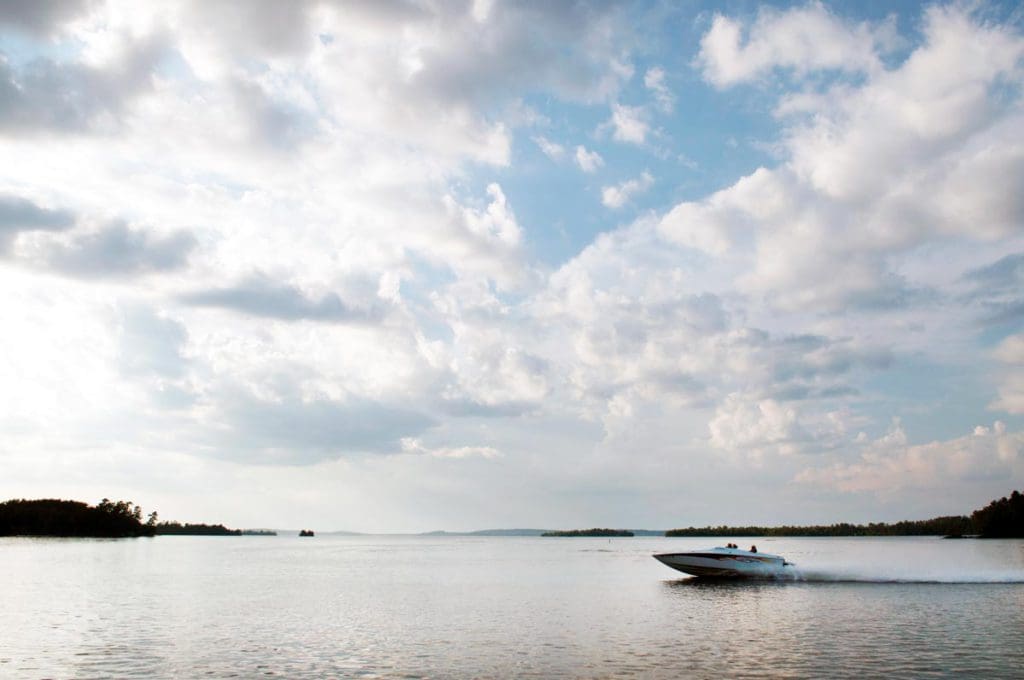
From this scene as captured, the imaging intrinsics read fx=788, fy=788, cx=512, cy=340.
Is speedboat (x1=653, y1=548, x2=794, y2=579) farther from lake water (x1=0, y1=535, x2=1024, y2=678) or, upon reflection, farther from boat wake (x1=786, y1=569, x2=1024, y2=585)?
boat wake (x1=786, y1=569, x2=1024, y2=585)

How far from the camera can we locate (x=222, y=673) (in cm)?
2989

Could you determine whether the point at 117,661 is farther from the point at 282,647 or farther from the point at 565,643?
the point at 565,643

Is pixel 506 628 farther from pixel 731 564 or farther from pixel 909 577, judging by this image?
pixel 909 577

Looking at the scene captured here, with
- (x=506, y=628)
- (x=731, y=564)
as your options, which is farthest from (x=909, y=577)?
(x=506, y=628)

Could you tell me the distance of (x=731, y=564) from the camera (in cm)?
7981

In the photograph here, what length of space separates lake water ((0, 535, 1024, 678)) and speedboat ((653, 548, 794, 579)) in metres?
1.70

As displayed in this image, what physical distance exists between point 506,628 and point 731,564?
1707 inches

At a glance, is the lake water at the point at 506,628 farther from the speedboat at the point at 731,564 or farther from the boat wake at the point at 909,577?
the speedboat at the point at 731,564

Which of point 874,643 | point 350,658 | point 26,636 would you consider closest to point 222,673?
point 350,658

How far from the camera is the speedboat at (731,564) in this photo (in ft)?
260

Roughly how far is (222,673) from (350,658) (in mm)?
5655

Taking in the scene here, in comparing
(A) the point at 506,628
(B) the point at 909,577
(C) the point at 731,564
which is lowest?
(A) the point at 506,628

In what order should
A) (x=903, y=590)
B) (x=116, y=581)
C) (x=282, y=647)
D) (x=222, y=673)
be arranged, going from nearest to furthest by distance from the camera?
(x=222, y=673), (x=282, y=647), (x=903, y=590), (x=116, y=581)

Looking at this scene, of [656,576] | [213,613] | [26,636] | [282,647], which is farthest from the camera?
[656,576]
